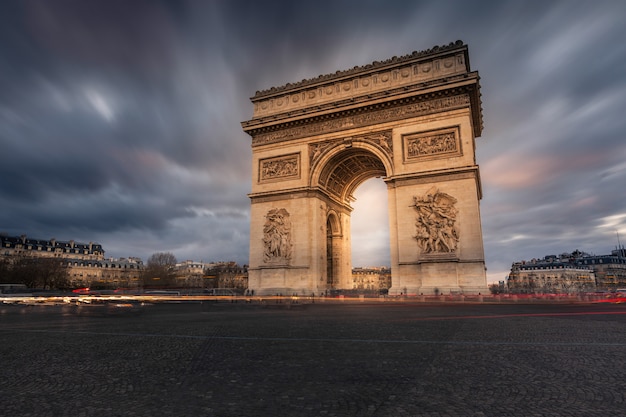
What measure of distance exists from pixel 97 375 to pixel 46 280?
66560mm

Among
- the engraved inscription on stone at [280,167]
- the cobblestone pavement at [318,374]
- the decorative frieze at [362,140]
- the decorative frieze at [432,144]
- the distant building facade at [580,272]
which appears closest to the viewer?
the cobblestone pavement at [318,374]

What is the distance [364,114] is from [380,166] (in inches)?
181

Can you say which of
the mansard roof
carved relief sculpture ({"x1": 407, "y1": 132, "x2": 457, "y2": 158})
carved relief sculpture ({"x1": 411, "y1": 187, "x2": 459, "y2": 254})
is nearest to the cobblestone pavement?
carved relief sculpture ({"x1": 411, "y1": 187, "x2": 459, "y2": 254})

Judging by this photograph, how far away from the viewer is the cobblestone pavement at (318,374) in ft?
9.15

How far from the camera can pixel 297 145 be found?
2661 cm

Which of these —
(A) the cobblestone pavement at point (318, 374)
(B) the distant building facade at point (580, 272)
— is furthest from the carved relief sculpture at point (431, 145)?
(B) the distant building facade at point (580, 272)

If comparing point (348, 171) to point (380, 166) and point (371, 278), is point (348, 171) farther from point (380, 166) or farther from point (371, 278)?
point (371, 278)

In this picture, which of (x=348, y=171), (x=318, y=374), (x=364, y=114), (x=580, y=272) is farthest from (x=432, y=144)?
(x=580, y=272)

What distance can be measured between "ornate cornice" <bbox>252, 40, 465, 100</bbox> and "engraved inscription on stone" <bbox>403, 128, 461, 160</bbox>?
5.00m

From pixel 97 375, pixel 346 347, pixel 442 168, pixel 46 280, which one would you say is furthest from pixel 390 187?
pixel 46 280

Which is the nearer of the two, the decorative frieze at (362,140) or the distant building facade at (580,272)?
the decorative frieze at (362,140)

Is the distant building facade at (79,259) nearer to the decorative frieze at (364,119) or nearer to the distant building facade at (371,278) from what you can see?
the distant building facade at (371,278)

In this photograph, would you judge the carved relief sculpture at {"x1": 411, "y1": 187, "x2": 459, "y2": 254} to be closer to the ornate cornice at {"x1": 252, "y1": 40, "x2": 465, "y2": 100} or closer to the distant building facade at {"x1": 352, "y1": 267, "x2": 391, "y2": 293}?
the ornate cornice at {"x1": 252, "y1": 40, "x2": 465, "y2": 100}

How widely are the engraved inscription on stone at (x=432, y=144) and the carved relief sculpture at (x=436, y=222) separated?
2.27 meters
